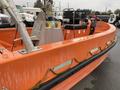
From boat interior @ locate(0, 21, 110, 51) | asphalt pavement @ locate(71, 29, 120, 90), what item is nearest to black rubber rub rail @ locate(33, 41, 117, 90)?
A: asphalt pavement @ locate(71, 29, 120, 90)

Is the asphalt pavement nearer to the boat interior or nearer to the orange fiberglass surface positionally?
the orange fiberglass surface

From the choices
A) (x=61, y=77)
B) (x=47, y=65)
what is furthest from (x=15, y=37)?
(x=47, y=65)

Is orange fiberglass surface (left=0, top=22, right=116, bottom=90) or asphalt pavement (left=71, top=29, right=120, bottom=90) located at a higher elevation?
orange fiberglass surface (left=0, top=22, right=116, bottom=90)

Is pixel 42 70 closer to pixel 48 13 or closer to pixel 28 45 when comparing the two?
pixel 28 45

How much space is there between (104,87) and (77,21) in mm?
2815

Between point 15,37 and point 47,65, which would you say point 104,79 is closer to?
point 15,37

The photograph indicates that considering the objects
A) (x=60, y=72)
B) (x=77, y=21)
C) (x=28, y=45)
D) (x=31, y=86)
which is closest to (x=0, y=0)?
(x=28, y=45)

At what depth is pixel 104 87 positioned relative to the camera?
4.20 metres

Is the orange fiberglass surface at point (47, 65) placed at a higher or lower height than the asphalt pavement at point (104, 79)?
higher

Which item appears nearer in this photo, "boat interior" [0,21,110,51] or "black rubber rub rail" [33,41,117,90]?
"black rubber rub rail" [33,41,117,90]

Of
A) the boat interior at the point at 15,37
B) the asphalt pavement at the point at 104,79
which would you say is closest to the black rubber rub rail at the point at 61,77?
the asphalt pavement at the point at 104,79

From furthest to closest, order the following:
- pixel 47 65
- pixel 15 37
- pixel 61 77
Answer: pixel 15 37 → pixel 61 77 → pixel 47 65

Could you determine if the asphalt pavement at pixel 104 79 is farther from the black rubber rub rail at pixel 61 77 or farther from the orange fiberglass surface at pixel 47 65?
the black rubber rub rail at pixel 61 77

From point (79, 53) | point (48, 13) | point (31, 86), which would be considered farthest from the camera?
point (48, 13)
